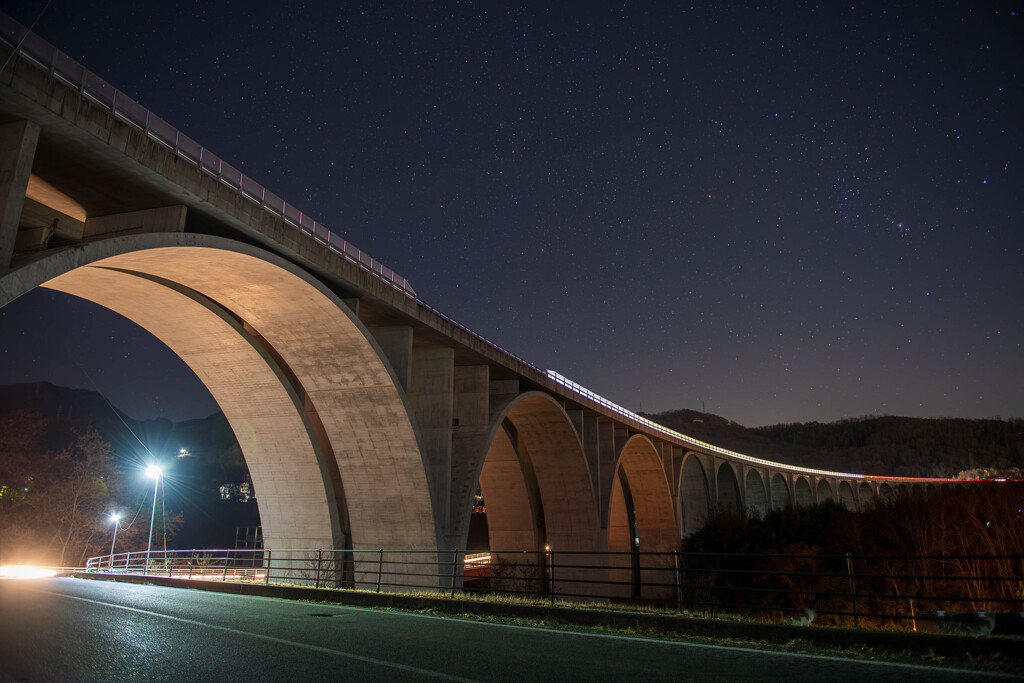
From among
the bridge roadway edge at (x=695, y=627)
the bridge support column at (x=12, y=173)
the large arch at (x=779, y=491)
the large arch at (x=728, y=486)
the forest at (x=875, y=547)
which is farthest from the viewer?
the large arch at (x=779, y=491)

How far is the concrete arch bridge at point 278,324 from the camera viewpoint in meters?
11.9

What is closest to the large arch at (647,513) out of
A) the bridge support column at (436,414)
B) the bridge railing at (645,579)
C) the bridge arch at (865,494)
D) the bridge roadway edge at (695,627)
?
the bridge railing at (645,579)

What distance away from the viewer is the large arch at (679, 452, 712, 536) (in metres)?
68.1

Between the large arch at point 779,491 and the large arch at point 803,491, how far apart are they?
235 cm

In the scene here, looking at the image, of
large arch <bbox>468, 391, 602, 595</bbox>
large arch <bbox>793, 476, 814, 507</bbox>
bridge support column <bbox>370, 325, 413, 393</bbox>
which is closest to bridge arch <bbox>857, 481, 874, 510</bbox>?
large arch <bbox>793, 476, 814, 507</bbox>

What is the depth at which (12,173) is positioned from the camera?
10.9 m

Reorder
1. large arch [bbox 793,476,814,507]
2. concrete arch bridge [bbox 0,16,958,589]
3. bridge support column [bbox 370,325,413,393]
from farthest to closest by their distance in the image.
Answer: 1. large arch [bbox 793,476,814,507]
2. bridge support column [bbox 370,325,413,393]
3. concrete arch bridge [bbox 0,16,958,589]

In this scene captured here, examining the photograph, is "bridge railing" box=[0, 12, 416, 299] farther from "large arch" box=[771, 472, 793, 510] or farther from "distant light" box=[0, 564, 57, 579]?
"large arch" box=[771, 472, 793, 510]

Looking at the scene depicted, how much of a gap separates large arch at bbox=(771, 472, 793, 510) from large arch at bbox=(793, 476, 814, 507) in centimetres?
235

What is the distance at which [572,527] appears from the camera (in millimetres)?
40719

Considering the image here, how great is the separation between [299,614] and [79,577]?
69.2 ft

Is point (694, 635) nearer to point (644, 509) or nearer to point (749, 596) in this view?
point (749, 596)

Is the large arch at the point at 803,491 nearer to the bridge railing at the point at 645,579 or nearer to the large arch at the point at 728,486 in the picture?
the large arch at the point at 728,486

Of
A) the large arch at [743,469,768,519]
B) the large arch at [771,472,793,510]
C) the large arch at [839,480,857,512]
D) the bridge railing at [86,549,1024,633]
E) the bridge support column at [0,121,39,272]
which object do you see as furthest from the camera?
the large arch at [839,480,857,512]
